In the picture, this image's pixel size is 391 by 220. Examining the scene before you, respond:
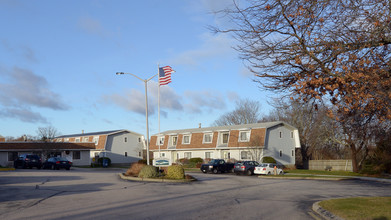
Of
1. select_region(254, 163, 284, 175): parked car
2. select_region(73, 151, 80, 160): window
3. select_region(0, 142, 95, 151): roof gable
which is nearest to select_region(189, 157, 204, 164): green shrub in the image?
select_region(254, 163, 284, 175): parked car

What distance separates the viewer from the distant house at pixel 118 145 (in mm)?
62594

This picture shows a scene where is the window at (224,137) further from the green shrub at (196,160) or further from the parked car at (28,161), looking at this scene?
the parked car at (28,161)

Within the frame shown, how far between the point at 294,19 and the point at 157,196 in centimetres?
949

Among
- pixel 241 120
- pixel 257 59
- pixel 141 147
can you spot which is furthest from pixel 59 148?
pixel 257 59

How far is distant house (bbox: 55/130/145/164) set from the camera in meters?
62.6

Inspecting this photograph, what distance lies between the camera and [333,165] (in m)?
49.4

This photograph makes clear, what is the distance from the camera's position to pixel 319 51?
424 inches

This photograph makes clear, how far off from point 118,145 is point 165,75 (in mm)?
34095

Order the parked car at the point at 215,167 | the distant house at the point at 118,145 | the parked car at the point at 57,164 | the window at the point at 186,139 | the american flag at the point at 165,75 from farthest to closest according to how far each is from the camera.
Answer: the distant house at the point at 118,145
the window at the point at 186,139
the parked car at the point at 57,164
the parked car at the point at 215,167
the american flag at the point at 165,75

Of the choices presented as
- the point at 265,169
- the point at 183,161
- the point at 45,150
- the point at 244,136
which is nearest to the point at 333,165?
the point at 244,136

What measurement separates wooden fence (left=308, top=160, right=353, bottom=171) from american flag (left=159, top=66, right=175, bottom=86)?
26270 mm

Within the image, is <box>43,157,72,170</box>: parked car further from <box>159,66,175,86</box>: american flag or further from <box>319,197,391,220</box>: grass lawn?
<box>319,197,391,220</box>: grass lawn

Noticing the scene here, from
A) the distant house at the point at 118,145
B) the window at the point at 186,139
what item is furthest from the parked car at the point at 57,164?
A: the window at the point at 186,139

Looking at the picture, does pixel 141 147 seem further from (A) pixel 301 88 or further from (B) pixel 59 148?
(A) pixel 301 88
